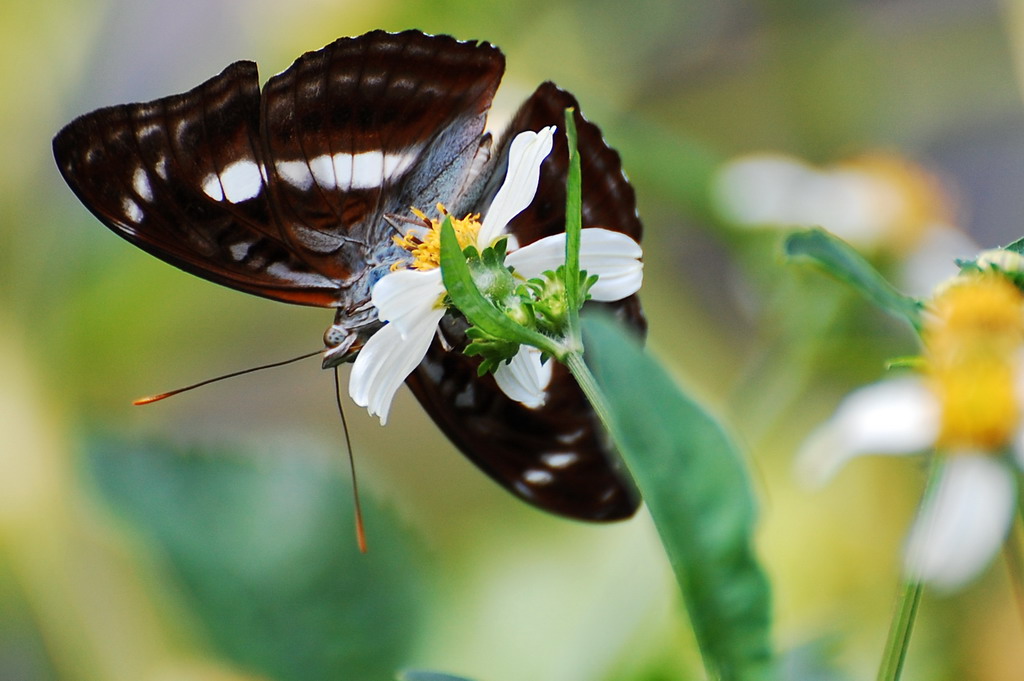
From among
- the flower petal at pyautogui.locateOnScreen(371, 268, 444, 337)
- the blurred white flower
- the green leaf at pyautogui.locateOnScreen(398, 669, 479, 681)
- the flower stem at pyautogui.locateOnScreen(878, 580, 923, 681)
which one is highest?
the blurred white flower

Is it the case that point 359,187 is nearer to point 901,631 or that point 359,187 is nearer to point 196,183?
point 196,183

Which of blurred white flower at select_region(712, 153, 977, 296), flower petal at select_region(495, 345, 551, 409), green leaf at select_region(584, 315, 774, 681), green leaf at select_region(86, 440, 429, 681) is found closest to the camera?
green leaf at select_region(584, 315, 774, 681)

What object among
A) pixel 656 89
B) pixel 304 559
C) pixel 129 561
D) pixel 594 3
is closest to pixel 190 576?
pixel 304 559

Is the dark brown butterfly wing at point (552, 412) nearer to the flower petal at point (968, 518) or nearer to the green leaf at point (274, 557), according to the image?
the flower petal at point (968, 518)

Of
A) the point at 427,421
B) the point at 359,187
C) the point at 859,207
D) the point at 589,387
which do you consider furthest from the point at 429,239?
the point at 427,421

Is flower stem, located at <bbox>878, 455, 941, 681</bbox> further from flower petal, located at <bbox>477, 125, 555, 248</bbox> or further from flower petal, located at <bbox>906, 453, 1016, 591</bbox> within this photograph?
flower petal, located at <bbox>477, 125, 555, 248</bbox>

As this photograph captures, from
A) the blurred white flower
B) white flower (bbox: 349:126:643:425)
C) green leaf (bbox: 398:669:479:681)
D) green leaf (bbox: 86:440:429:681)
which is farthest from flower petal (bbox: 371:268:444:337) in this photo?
the blurred white flower
